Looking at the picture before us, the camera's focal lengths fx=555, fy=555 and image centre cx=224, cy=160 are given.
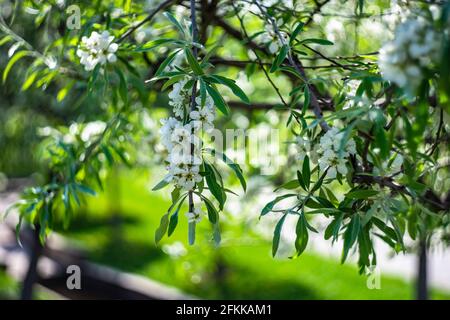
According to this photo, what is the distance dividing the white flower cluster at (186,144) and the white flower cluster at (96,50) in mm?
467

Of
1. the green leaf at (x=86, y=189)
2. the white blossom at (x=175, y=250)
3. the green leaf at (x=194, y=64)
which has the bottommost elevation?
the white blossom at (x=175, y=250)

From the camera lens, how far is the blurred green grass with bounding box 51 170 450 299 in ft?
16.0

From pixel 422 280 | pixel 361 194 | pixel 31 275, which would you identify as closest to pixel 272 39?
pixel 361 194

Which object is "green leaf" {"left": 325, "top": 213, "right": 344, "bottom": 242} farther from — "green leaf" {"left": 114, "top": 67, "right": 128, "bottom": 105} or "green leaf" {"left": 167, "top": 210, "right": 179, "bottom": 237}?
"green leaf" {"left": 114, "top": 67, "right": 128, "bottom": 105}

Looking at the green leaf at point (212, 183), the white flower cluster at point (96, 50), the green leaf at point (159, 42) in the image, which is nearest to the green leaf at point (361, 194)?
the green leaf at point (212, 183)

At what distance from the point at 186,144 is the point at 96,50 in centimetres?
59

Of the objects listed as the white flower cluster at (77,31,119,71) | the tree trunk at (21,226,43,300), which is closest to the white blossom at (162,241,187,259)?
the tree trunk at (21,226,43,300)

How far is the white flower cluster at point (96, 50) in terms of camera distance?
1.72 metres

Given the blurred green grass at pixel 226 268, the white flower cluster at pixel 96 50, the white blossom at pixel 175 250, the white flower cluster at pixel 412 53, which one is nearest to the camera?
the white flower cluster at pixel 412 53

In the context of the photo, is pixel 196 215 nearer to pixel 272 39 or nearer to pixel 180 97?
pixel 180 97

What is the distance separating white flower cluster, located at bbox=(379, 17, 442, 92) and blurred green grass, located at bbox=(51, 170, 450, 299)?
2748 millimetres

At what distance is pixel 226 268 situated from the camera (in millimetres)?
5461

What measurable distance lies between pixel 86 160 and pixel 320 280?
3.82 meters

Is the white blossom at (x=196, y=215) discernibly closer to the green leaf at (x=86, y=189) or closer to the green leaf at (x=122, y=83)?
the green leaf at (x=86, y=189)
